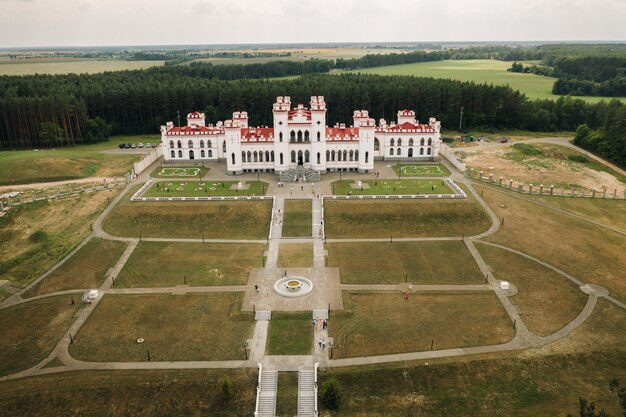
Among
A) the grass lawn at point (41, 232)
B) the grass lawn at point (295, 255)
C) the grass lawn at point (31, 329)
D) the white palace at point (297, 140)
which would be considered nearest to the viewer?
the grass lawn at point (31, 329)

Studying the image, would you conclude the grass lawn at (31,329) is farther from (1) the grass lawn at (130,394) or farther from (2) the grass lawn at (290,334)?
(2) the grass lawn at (290,334)

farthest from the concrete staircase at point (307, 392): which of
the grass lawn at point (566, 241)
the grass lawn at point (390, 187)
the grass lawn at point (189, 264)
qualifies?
the grass lawn at point (390, 187)

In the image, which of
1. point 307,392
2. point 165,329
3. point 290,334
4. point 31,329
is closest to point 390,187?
point 290,334

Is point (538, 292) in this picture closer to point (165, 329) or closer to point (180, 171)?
point (165, 329)

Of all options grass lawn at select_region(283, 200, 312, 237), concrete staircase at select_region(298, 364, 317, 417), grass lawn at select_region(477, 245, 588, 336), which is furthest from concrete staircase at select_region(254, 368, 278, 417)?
grass lawn at select_region(283, 200, 312, 237)

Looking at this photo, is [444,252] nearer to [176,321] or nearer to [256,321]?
[256,321]
